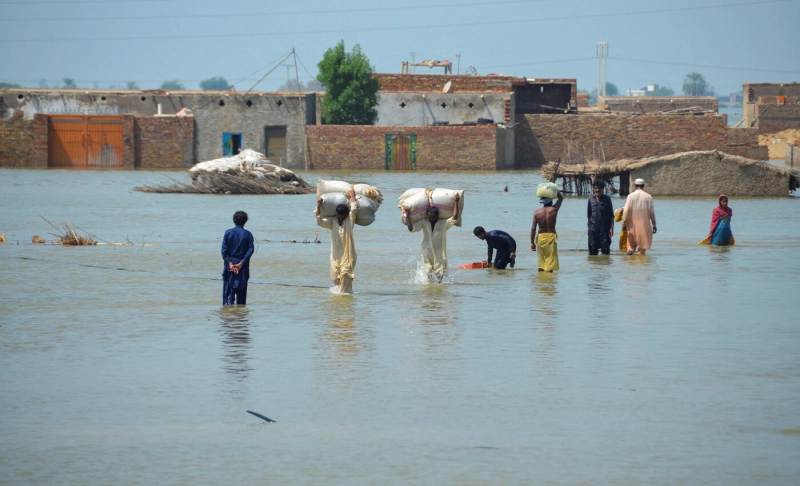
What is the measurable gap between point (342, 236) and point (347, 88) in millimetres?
34873

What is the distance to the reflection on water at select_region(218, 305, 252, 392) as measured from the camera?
8.98 m

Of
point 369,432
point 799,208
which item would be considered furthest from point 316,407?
point 799,208

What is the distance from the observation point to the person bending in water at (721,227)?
1825 centimetres

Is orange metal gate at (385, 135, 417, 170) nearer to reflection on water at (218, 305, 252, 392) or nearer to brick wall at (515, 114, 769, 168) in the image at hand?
brick wall at (515, 114, 769, 168)

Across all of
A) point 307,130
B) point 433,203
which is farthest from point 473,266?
point 307,130

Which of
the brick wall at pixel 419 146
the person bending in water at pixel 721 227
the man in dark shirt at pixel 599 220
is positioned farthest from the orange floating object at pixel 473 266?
the brick wall at pixel 419 146

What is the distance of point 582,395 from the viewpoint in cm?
809

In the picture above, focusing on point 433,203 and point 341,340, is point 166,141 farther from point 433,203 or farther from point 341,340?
point 341,340

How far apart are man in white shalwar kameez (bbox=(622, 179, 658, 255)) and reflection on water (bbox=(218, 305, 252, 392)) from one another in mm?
6907

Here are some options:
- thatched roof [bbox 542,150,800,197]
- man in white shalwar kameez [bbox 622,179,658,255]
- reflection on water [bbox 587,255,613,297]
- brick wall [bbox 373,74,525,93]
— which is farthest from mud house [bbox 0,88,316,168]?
reflection on water [bbox 587,255,613,297]

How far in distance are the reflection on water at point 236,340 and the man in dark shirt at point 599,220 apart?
6.08 meters

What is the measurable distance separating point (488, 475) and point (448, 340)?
161 inches

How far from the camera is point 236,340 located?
1025 cm

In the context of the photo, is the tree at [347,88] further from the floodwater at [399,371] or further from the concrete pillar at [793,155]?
the floodwater at [399,371]
